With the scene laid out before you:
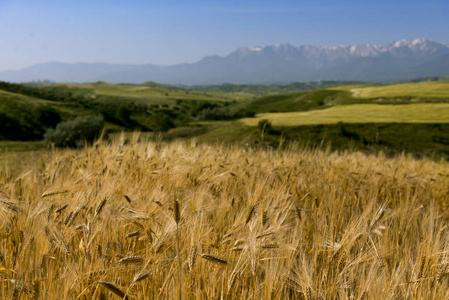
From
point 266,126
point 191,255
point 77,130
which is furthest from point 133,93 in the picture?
point 191,255

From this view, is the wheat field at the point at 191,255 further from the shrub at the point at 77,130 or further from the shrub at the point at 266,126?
the shrub at the point at 77,130

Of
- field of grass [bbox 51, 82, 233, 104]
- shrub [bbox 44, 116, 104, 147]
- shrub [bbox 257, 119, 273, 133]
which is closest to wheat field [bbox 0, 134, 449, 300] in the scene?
shrub [bbox 257, 119, 273, 133]

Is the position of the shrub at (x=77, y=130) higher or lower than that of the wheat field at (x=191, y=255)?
lower

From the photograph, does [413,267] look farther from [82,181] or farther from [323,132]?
[323,132]

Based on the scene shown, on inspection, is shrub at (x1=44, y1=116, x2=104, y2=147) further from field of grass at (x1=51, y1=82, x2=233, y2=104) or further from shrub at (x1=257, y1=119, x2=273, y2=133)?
field of grass at (x1=51, y1=82, x2=233, y2=104)

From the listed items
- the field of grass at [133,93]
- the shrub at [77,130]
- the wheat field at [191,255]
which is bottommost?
the shrub at [77,130]

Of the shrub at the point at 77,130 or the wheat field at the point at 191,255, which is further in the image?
the shrub at the point at 77,130

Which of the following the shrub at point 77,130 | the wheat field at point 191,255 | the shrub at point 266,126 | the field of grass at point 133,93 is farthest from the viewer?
the field of grass at point 133,93

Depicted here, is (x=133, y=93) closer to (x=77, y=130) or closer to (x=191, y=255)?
(x=77, y=130)

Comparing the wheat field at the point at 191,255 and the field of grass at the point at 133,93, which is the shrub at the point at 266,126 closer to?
the wheat field at the point at 191,255

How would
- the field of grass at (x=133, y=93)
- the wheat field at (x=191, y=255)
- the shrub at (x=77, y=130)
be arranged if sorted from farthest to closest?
the field of grass at (x=133, y=93) < the shrub at (x=77, y=130) < the wheat field at (x=191, y=255)

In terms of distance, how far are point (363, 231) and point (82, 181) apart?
212 cm

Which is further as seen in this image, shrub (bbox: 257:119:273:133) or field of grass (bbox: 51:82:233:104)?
field of grass (bbox: 51:82:233:104)

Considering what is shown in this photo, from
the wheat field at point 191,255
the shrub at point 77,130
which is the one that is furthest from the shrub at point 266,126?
the shrub at point 77,130
